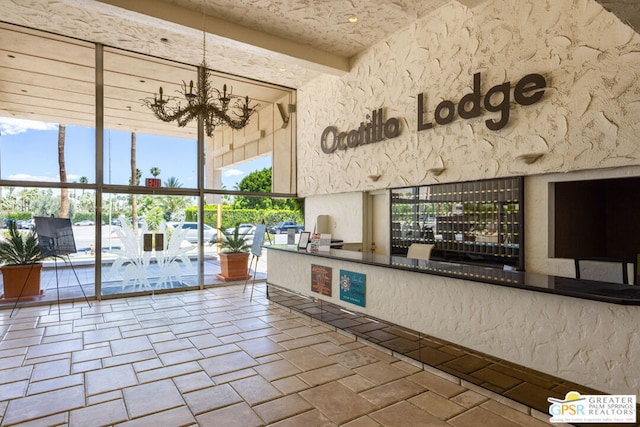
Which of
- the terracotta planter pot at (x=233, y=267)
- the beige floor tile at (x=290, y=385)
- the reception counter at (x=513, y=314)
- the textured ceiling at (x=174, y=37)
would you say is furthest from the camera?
the terracotta planter pot at (x=233, y=267)

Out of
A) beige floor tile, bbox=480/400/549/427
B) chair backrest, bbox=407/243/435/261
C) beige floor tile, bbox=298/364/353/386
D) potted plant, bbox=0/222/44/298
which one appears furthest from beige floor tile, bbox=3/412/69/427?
potted plant, bbox=0/222/44/298

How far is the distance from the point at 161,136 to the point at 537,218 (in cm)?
624

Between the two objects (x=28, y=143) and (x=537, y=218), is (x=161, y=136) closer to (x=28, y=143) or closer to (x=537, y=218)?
(x=28, y=143)

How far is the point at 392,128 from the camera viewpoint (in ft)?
18.6

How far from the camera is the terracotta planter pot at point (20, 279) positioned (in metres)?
5.52

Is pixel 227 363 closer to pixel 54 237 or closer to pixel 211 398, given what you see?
pixel 211 398

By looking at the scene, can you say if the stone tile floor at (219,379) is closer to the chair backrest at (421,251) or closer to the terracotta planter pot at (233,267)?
the chair backrest at (421,251)

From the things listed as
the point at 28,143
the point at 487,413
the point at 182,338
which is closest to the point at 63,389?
the point at 182,338

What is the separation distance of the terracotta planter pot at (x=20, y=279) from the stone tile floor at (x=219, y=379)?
0.98 meters

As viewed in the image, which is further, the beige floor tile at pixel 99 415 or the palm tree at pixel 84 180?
the palm tree at pixel 84 180

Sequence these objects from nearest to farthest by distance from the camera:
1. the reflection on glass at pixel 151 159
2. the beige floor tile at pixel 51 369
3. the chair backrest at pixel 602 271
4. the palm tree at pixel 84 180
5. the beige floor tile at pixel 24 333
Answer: the beige floor tile at pixel 51 369
the chair backrest at pixel 602 271
the beige floor tile at pixel 24 333
the palm tree at pixel 84 180
the reflection on glass at pixel 151 159

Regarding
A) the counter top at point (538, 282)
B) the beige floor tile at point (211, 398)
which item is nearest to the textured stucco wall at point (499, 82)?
the counter top at point (538, 282)

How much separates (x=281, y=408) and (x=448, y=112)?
4090 millimetres

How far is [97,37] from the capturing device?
5.73m
